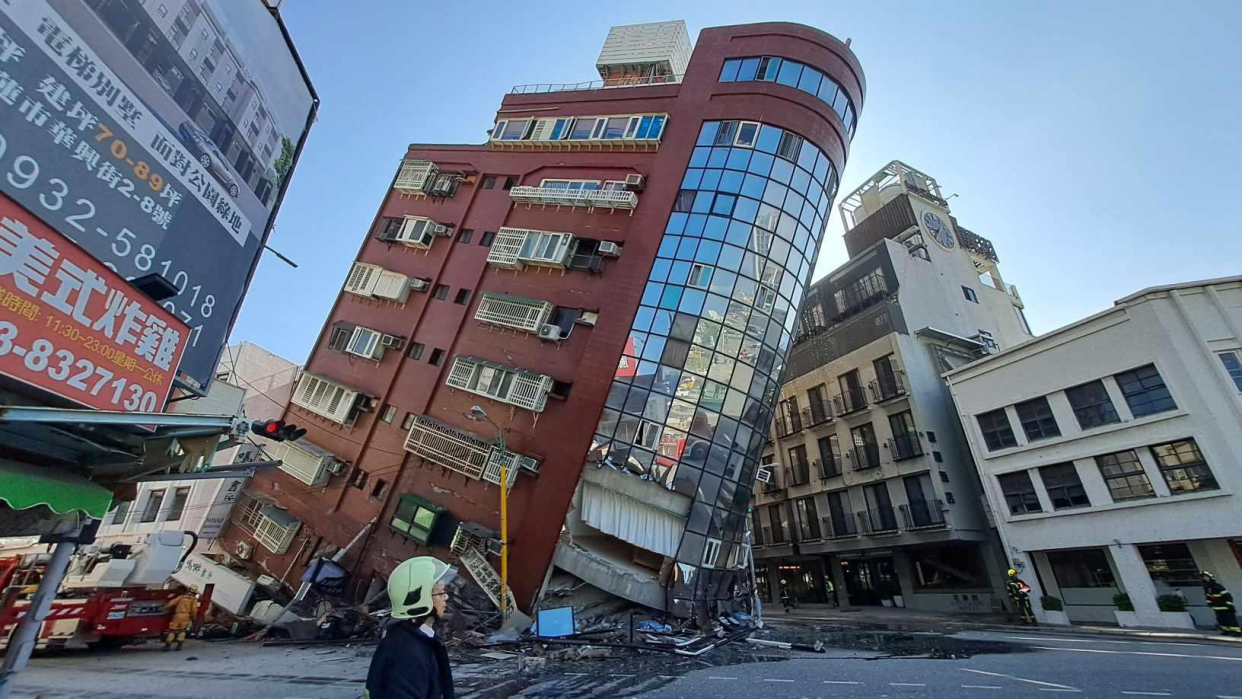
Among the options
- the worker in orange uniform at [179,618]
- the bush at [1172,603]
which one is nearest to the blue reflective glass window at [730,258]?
the bush at [1172,603]

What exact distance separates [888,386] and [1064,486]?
8.88 metres

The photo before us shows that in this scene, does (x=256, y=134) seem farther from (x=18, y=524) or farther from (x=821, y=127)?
(x=821, y=127)

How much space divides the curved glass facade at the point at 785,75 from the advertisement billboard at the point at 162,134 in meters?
19.0

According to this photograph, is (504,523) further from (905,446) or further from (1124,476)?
(1124,476)

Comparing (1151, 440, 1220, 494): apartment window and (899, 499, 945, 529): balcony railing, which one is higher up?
(1151, 440, 1220, 494): apartment window

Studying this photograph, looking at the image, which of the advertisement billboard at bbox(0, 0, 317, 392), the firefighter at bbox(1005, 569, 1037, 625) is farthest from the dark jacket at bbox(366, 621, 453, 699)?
the firefighter at bbox(1005, 569, 1037, 625)

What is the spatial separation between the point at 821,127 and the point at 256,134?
71.5 feet

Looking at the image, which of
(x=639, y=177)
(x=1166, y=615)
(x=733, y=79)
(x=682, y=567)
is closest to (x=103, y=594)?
(x=682, y=567)

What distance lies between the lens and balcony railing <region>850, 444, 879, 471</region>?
28531 mm

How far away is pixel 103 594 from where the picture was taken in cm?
1202

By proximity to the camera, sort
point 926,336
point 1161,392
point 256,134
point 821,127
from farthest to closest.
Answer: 1. point 926,336
2. point 821,127
3. point 1161,392
4. point 256,134

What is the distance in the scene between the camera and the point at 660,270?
65.1ft

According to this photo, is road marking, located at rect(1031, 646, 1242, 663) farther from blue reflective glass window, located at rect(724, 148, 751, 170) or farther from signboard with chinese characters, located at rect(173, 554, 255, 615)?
signboard with chinese characters, located at rect(173, 554, 255, 615)

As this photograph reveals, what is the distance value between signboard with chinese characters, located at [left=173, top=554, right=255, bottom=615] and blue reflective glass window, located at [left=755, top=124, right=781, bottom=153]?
26.6 metres
